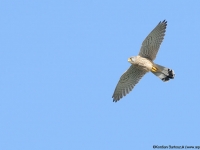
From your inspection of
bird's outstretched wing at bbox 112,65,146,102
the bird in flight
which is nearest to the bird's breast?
the bird in flight

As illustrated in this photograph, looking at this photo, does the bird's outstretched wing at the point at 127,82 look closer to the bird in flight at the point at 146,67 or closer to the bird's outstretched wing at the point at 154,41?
the bird in flight at the point at 146,67

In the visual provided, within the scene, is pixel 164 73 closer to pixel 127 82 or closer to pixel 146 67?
pixel 146 67

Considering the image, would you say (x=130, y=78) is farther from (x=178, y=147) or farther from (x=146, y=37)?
(x=178, y=147)

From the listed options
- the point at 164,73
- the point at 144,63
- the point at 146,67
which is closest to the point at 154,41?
the point at 144,63

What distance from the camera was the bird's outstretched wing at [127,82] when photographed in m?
13.6

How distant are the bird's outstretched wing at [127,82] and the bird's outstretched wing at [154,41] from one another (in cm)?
92

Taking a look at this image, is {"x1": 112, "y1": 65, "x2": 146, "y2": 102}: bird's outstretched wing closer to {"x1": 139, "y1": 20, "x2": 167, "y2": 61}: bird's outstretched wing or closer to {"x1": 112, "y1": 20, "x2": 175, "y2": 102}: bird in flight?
{"x1": 112, "y1": 20, "x2": 175, "y2": 102}: bird in flight

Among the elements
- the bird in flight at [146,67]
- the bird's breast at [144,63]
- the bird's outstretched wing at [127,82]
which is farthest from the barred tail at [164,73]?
the bird's outstretched wing at [127,82]

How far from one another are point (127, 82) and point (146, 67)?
106cm

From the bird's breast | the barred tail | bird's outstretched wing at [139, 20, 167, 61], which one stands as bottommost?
the barred tail

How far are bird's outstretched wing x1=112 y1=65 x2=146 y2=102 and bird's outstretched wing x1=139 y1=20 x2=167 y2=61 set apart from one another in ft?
3.01

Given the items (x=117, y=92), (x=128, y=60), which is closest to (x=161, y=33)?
(x=128, y=60)

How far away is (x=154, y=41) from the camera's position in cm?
1280

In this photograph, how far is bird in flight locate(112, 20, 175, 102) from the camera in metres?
12.8
